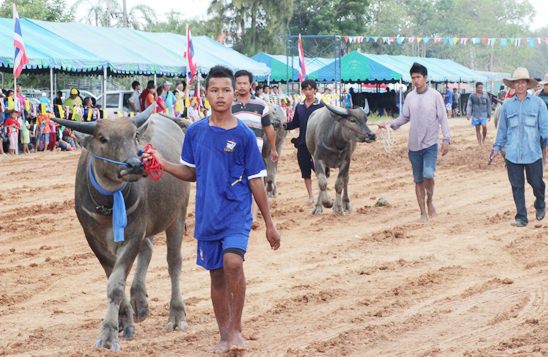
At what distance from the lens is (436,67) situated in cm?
5425

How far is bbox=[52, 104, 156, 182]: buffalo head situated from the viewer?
626 cm

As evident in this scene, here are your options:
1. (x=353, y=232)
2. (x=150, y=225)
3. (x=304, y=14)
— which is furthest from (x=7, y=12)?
(x=150, y=225)

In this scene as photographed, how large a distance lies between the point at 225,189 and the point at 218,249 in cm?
40

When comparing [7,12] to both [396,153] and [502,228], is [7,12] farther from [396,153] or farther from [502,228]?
[502,228]

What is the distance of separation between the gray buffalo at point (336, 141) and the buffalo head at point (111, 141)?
699 centimetres

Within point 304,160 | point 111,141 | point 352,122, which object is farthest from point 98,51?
point 111,141

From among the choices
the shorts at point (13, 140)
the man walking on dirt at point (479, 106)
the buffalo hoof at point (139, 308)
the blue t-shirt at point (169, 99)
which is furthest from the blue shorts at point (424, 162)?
the blue t-shirt at point (169, 99)

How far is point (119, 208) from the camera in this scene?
6.38 meters

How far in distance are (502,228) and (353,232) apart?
1.96 metres

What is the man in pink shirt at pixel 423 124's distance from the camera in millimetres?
12281

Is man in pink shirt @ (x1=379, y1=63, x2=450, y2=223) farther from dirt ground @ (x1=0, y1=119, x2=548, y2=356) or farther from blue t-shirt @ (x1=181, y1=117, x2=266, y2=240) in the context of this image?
blue t-shirt @ (x1=181, y1=117, x2=266, y2=240)

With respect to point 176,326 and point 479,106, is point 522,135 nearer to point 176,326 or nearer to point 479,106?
point 176,326

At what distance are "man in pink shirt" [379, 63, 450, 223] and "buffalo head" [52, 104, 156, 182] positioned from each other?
6.48 metres

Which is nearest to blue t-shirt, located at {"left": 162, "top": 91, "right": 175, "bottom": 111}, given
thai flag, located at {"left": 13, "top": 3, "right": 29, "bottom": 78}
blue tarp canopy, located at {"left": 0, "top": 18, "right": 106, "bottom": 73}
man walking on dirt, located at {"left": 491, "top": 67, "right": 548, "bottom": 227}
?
blue tarp canopy, located at {"left": 0, "top": 18, "right": 106, "bottom": 73}
